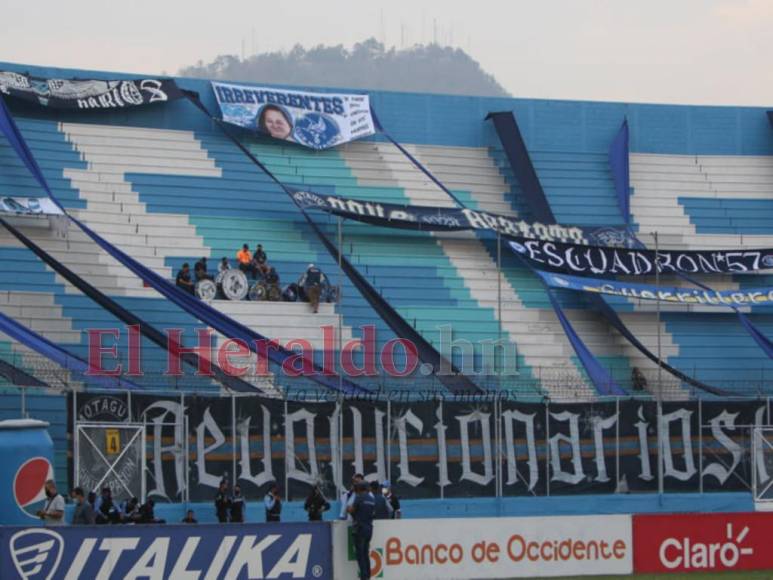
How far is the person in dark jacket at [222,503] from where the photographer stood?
2888 centimetres

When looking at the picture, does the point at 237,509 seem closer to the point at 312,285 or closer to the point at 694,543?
the point at 694,543

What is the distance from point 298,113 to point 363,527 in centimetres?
2167

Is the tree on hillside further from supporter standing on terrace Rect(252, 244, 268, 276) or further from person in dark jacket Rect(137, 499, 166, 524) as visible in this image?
person in dark jacket Rect(137, 499, 166, 524)

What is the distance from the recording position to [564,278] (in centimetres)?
3972

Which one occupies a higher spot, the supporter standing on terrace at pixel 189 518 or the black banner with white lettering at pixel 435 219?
the black banner with white lettering at pixel 435 219

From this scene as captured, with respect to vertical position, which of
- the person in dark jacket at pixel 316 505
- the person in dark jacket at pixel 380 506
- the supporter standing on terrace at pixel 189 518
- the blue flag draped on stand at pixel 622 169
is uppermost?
the blue flag draped on stand at pixel 622 169

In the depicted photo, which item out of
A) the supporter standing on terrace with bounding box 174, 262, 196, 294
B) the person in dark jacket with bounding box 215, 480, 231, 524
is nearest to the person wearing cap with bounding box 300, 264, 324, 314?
the supporter standing on terrace with bounding box 174, 262, 196, 294

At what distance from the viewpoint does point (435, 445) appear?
32.4 meters

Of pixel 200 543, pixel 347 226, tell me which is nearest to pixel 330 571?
pixel 200 543

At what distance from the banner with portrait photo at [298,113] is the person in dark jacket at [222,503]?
1418 cm

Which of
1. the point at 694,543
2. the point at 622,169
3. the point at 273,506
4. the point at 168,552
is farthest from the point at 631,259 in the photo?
the point at 168,552

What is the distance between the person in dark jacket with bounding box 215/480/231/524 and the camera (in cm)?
2888

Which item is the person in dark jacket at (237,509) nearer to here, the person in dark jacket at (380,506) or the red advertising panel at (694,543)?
the person in dark jacket at (380,506)

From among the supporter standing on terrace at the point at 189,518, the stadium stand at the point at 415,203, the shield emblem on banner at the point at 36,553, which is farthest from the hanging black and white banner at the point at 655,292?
the shield emblem on banner at the point at 36,553
